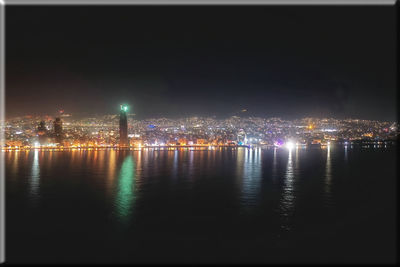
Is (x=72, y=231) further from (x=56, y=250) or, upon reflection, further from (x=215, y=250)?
(x=215, y=250)

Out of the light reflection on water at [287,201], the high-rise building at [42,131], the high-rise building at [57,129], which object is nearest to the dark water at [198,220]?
the light reflection on water at [287,201]

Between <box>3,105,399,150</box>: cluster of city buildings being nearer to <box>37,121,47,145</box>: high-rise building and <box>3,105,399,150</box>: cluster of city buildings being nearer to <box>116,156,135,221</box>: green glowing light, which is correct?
<box>37,121,47,145</box>: high-rise building

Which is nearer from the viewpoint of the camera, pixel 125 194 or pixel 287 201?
pixel 287 201

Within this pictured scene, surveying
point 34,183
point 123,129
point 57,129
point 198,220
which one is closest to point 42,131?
point 57,129

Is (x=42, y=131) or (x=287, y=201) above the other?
(x=42, y=131)

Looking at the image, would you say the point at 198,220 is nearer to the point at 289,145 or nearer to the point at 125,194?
the point at 125,194

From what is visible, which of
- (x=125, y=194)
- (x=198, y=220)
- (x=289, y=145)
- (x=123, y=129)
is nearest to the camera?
(x=198, y=220)

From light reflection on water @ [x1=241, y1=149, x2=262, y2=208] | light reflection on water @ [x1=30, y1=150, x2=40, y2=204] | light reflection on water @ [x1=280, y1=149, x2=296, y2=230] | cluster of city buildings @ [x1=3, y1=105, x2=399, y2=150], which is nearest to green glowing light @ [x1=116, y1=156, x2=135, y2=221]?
light reflection on water @ [x1=30, y1=150, x2=40, y2=204]

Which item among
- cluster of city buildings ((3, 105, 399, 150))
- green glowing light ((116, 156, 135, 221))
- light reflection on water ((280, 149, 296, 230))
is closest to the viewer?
light reflection on water ((280, 149, 296, 230))

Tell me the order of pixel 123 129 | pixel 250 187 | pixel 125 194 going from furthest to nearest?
pixel 123 129, pixel 250 187, pixel 125 194
